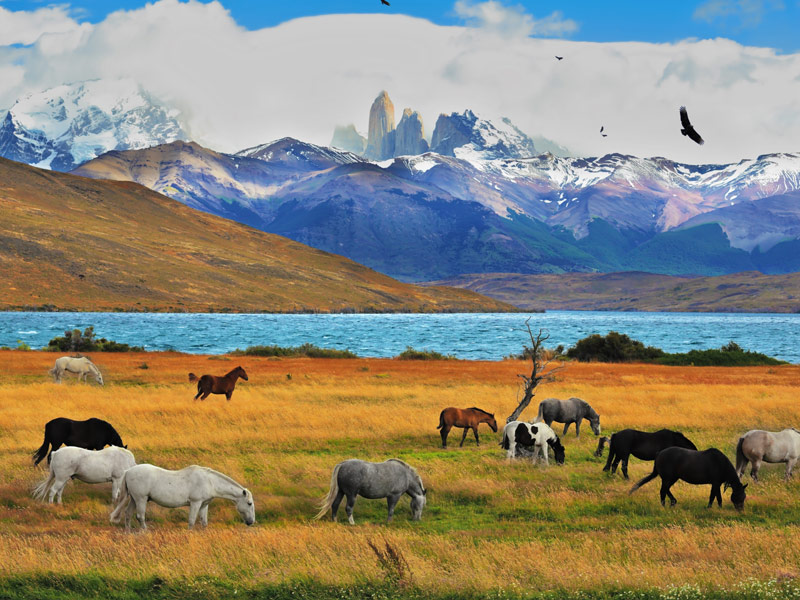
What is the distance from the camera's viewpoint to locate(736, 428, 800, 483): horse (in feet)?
62.1

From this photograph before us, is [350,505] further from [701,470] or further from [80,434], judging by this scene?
[80,434]

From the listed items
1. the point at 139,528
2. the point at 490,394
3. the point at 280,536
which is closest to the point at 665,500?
the point at 280,536

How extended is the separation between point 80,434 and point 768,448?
16.9 metres

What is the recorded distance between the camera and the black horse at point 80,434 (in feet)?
60.9

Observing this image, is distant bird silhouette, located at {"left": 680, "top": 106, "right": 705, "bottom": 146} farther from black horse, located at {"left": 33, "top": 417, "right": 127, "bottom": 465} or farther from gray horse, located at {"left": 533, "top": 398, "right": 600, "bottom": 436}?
black horse, located at {"left": 33, "top": 417, "right": 127, "bottom": 465}

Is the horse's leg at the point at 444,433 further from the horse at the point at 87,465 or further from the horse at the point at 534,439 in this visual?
the horse at the point at 87,465

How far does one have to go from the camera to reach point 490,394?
1578 inches

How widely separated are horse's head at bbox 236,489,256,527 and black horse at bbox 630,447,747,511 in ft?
28.8

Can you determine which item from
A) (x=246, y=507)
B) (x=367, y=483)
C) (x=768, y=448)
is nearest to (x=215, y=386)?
(x=246, y=507)

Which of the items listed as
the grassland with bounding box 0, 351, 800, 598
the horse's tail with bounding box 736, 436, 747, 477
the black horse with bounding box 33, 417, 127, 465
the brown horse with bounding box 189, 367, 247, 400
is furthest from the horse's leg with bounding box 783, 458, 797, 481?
the brown horse with bounding box 189, 367, 247, 400

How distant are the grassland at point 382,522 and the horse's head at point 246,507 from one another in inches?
11.9

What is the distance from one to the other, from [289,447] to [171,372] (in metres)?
28.7

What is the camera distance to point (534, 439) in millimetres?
21344

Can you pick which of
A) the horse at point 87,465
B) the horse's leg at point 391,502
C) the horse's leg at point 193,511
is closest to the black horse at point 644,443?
the horse's leg at point 391,502
